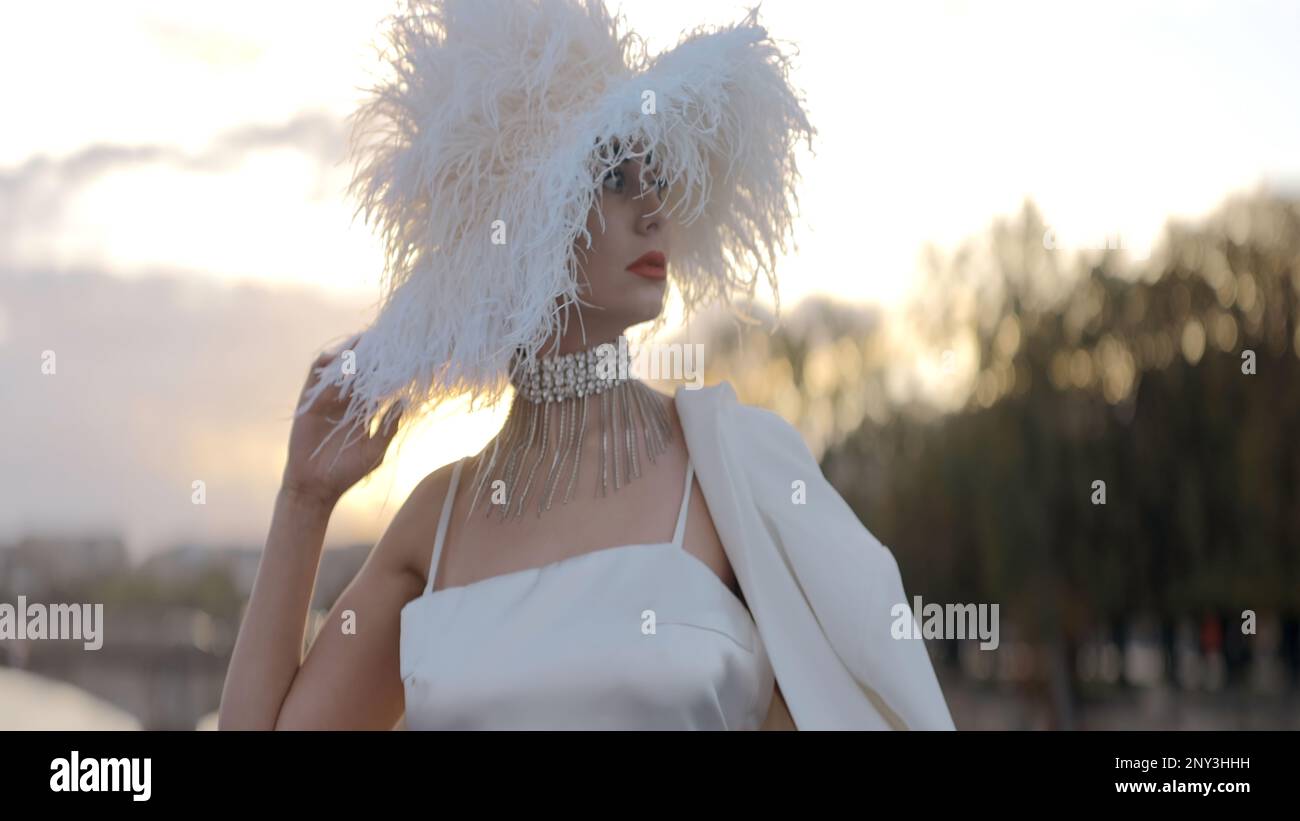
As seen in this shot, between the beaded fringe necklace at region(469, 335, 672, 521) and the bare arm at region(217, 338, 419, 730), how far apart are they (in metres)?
0.26

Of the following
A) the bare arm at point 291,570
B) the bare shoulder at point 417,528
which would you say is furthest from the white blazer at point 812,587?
the bare arm at point 291,570

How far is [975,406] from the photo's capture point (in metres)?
18.4

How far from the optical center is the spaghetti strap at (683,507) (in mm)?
2406

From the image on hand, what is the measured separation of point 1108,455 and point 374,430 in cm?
1606

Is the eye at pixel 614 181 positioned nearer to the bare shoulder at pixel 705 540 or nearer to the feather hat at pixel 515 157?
the feather hat at pixel 515 157

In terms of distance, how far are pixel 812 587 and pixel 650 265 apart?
27.0 inches

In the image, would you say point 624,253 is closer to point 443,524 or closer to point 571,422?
point 571,422

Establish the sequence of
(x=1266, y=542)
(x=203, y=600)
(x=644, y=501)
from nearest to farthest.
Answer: (x=644, y=501), (x=1266, y=542), (x=203, y=600)

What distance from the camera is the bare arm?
8.21 ft

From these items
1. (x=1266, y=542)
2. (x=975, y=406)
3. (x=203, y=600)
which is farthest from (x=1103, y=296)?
(x=203, y=600)

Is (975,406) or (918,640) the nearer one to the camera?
(918,640)

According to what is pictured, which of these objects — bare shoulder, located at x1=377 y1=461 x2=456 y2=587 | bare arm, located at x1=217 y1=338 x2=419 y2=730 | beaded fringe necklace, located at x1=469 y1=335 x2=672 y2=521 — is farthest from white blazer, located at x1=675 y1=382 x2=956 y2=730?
bare arm, located at x1=217 y1=338 x2=419 y2=730

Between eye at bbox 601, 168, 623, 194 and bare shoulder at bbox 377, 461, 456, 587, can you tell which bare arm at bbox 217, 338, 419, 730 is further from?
eye at bbox 601, 168, 623, 194

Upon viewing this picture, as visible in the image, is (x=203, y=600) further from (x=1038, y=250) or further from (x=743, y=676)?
(x=743, y=676)
